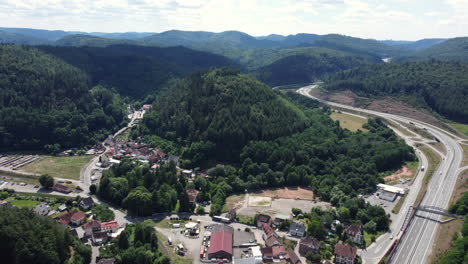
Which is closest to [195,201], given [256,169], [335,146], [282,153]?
[256,169]

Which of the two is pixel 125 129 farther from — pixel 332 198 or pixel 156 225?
pixel 332 198

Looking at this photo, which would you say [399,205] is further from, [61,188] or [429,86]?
[429,86]

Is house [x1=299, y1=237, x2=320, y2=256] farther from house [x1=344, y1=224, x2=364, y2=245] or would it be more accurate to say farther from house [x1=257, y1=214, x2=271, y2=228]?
house [x1=257, y1=214, x2=271, y2=228]

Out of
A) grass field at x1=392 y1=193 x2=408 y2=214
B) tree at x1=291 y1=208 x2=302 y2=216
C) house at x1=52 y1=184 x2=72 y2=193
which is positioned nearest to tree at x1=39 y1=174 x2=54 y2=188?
house at x1=52 y1=184 x2=72 y2=193

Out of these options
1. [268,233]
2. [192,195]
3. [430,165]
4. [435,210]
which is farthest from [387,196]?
[192,195]

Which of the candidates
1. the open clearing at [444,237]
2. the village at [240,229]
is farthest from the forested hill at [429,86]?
the open clearing at [444,237]

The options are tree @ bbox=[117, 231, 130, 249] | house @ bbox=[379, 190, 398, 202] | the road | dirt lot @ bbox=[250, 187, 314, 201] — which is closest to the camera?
tree @ bbox=[117, 231, 130, 249]
